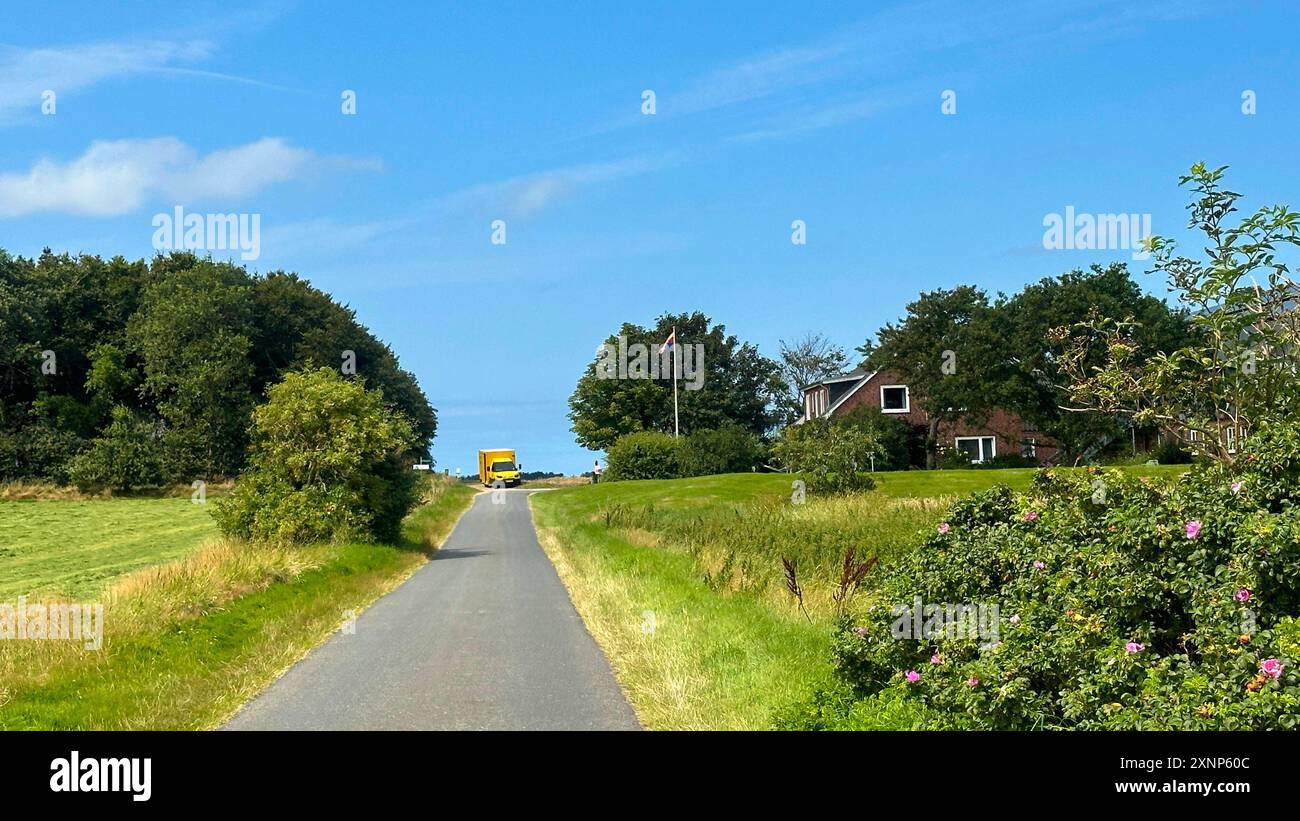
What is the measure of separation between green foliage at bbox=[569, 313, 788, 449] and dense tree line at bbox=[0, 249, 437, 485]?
2993cm

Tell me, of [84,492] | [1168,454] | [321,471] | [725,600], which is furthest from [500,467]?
[725,600]

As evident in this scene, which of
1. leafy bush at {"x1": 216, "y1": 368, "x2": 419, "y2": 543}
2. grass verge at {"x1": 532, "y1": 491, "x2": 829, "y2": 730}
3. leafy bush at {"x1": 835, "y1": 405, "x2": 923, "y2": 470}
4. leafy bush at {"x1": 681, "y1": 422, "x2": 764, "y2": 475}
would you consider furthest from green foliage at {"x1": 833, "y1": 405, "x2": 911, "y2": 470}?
grass verge at {"x1": 532, "y1": 491, "x2": 829, "y2": 730}

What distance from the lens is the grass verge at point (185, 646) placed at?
34.3 ft

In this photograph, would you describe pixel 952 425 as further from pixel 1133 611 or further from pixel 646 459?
pixel 1133 611

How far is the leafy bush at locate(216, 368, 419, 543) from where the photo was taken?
29.9 m

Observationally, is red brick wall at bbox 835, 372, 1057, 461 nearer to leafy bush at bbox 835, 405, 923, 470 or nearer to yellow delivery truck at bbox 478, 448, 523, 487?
leafy bush at bbox 835, 405, 923, 470

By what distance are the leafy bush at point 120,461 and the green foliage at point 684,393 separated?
42.0 meters

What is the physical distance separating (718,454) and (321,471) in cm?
5028

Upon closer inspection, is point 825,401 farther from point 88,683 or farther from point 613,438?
point 88,683

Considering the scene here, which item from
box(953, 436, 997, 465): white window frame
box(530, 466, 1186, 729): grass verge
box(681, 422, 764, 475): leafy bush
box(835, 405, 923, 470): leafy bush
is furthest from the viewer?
box(953, 436, 997, 465): white window frame

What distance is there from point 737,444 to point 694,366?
21514 millimetres

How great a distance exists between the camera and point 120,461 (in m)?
68.7

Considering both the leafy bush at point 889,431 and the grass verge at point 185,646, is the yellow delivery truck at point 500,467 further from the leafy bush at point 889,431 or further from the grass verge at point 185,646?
the grass verge at point 185,646

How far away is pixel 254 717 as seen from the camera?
10.1 m
